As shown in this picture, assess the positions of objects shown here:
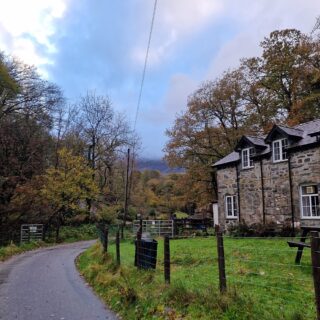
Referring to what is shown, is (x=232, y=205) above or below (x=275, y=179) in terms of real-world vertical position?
below

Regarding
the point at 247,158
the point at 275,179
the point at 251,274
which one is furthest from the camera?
the point at 247,158

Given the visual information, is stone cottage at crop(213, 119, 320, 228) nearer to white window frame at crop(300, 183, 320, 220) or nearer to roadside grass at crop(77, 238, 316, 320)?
white window frame at crop(300, 183, 320, 220)

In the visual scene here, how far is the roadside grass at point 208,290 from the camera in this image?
20.6 ft

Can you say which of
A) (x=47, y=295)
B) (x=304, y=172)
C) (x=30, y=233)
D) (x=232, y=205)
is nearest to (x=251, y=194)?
(x=232, y=205)

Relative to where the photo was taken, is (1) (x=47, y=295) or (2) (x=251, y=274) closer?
(2) (x=251, y=274)

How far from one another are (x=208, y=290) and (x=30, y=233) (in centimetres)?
2335

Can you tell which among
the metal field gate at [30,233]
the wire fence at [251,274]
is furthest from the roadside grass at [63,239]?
the wire fence at [251,274]

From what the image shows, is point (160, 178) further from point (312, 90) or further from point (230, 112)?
point (312, 90)

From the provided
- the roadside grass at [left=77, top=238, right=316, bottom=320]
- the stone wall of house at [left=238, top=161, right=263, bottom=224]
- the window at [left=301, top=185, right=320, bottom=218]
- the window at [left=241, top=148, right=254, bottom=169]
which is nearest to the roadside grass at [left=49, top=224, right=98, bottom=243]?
the stone wall of house at [left=238, top=161, right=263, bottom=224]

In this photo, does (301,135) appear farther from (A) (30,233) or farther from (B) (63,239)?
(B) (63,239)

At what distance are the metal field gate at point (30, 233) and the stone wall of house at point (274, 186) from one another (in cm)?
1361

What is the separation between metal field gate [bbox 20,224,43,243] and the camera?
27531 mm

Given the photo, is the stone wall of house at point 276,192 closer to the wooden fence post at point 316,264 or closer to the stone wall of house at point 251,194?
the stone wall of house at point 251,194

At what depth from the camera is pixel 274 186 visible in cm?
2252
